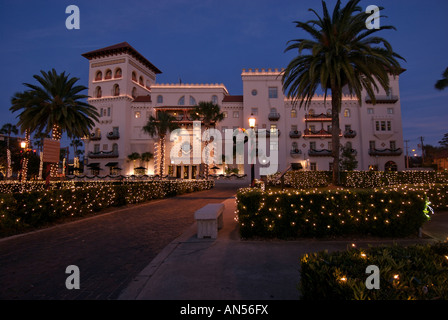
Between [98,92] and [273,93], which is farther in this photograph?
[98,92]

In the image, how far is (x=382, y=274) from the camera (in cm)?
228

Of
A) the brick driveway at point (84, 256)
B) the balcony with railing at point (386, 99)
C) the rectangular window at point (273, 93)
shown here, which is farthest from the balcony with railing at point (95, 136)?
the balcony with railing at point (386, 99)

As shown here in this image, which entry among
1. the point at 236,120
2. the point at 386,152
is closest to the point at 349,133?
the point at 386,152

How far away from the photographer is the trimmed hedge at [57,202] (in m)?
7.27

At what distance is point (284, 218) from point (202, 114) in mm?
29164

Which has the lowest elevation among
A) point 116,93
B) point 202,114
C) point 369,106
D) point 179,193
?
point 179,193

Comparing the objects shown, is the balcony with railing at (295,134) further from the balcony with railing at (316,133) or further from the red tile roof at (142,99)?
the red tile roof at (142,99)

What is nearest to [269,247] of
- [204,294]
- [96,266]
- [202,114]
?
[204,294]

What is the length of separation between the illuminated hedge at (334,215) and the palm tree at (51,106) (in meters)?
23.0

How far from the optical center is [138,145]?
4566cm

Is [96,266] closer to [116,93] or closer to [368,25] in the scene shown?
[368,25]

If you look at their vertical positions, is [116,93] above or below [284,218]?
above

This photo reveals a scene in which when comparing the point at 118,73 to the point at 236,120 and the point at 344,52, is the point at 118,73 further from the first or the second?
the point at 344,52

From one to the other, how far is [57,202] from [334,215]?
A: 30.9ft
